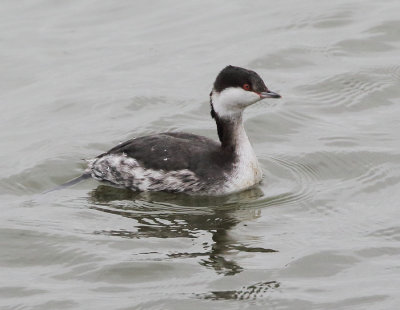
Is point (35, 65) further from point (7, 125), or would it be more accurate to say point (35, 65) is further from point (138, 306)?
point (138, 306)

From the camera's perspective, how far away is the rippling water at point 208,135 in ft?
30.1

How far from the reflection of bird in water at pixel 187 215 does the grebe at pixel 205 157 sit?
0.13 meters

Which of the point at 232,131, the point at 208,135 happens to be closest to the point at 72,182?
the point at 232,131

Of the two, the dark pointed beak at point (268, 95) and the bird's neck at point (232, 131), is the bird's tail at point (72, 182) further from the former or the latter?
the dark pointed beak at point (268, 95)

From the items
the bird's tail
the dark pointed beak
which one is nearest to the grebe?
the dark pointed beak

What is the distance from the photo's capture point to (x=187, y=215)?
1090 cm

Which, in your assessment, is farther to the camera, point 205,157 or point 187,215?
point 205,157

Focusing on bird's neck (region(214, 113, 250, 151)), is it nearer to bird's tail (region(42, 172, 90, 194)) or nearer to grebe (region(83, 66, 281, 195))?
grebe (region(83, 66, 281, 195))

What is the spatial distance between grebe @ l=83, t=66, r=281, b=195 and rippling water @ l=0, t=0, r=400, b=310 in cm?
17

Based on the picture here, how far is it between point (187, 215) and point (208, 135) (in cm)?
239

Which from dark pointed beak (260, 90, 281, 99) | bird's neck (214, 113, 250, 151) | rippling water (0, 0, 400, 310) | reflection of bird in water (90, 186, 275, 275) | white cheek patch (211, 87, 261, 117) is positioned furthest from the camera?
bird's neck (214, 113, 250, 151)

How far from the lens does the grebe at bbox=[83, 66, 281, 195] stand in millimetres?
11406

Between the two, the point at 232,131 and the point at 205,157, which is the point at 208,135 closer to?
the point at 232,131

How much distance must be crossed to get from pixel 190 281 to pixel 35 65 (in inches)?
293
